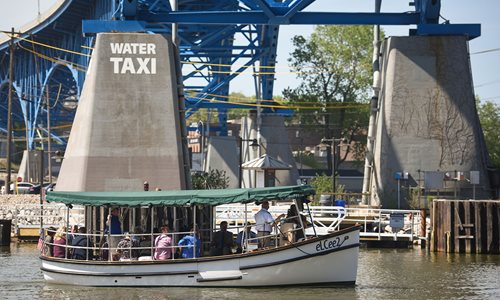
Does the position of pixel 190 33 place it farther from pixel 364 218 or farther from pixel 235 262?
pixel 235 262

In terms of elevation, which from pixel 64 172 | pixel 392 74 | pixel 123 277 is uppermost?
pixel 392 74

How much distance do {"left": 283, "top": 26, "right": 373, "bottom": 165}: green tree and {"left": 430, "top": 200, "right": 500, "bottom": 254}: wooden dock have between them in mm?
63127

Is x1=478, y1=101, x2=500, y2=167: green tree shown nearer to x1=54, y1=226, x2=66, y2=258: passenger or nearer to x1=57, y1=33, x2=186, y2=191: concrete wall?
x1=57, y1=33, x2=186, y2=191: concrete wall

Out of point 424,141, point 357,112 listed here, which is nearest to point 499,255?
point 424,141

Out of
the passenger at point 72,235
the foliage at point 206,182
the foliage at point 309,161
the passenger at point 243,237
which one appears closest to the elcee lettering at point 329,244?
the passenger at point 243,237

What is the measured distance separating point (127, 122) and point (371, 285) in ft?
57.8

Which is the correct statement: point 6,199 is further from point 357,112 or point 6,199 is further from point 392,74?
point 357,112

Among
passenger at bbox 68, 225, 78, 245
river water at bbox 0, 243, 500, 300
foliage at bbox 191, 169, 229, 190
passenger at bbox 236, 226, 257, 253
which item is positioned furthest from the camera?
foliage at bbox 191, 169, 229, 190

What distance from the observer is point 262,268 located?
27.7 meters

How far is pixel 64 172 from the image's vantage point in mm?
45250

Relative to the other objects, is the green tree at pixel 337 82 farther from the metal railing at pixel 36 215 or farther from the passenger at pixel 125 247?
the passenger at pixel 125 247

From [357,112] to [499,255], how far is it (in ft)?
214

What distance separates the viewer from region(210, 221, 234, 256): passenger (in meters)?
28.3

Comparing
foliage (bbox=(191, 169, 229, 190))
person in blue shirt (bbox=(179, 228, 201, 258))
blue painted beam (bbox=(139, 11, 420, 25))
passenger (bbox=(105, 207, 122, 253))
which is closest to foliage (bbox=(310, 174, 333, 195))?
foliage (bbox=(191, 169, 229, 190))
